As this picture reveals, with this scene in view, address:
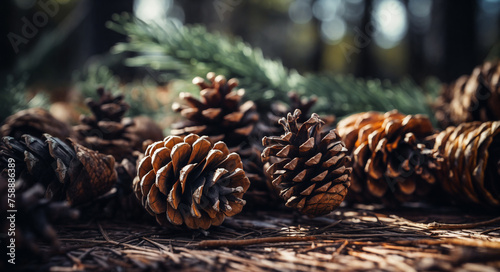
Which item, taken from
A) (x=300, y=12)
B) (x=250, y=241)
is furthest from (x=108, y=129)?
(x=300, y=12)

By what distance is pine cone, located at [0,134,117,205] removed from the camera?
32.3 inches

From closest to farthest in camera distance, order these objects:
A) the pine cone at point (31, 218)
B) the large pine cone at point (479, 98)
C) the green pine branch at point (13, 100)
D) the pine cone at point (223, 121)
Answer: the pine cone at point (31, 218) < the pine cone at point (223, 121) < the large pine cone at point (479, 98) < the green pine branch at point (13, 100)

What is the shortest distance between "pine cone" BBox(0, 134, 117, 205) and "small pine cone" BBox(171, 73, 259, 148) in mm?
256

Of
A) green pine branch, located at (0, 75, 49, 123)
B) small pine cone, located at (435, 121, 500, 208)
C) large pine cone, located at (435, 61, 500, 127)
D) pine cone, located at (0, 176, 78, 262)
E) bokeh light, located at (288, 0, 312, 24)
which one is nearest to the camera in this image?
pine cone, located at (0, 176, 78, 262)

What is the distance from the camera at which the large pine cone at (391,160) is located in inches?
37.0

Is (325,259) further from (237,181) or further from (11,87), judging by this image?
(11,87)

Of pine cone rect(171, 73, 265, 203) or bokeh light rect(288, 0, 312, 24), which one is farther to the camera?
bokeh light rect(288, 0, 312, 24)

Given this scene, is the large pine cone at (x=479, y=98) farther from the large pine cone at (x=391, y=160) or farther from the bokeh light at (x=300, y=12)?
the bokeh light at (x=300, y=12)

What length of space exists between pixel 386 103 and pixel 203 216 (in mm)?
1005

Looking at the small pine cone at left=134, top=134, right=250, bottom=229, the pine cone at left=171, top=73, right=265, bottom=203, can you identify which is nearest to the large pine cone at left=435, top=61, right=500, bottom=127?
the pine cone at left=171, top=73, right=265, bottom=203

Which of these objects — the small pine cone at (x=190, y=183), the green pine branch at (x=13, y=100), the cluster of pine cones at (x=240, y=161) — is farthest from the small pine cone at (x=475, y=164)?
the green pine branch at (x=13, y=100)

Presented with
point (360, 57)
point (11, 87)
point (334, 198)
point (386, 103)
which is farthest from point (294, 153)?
point (360, 57)

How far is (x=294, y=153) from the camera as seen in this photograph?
32.9 inches

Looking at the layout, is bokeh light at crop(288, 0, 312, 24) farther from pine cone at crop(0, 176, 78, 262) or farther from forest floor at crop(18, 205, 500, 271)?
pine cone at crop(0, 176, 78, 262)
